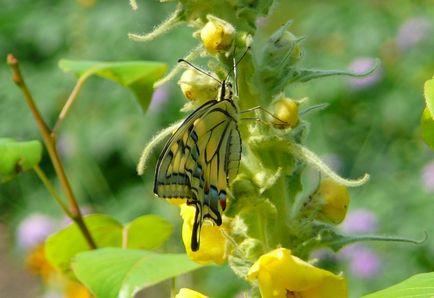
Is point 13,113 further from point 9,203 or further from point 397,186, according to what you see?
point 397,186

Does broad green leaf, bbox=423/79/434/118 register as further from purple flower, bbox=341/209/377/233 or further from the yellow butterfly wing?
purple flower, bbox=341/209/377/233

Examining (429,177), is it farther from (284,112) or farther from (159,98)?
(284,112)

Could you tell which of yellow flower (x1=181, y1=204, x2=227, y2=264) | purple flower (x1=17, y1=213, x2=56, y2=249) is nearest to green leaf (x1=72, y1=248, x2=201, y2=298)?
yellow flower (x1=181, y1=204, x2=227, y2=264)

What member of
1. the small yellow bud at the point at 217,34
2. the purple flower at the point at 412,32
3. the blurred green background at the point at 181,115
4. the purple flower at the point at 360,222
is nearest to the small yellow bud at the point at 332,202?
the small yellow bud at the point at 217,34

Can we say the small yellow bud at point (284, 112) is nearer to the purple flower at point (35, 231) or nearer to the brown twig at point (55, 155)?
the brown twig at point (55, 155)

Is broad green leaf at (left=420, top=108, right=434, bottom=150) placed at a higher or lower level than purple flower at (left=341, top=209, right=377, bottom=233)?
higher

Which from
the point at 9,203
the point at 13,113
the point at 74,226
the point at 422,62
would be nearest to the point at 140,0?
the point at 13,113
